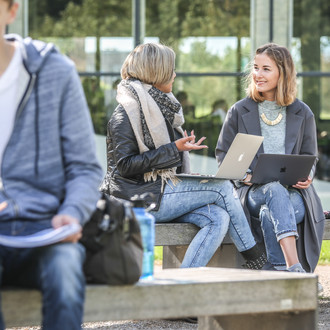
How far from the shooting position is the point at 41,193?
314cm

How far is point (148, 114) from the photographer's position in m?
5.14

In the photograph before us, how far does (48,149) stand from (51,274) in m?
0.51

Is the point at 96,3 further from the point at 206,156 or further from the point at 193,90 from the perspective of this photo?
the point at 206,156

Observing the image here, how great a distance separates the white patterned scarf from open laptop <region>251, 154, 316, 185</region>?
57 centimetres

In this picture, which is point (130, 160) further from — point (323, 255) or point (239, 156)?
point (323, 255)

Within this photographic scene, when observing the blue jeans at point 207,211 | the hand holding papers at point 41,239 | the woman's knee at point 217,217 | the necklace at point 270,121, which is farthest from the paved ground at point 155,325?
the hand holding papers at point 41,239

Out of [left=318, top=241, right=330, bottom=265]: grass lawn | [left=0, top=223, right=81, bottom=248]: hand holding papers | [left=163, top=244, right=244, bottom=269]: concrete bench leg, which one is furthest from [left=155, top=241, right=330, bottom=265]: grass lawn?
[left=0, top=223, right=81, bottom=248]: hand holding papers

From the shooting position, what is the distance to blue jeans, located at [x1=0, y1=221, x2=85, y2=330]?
2.84m

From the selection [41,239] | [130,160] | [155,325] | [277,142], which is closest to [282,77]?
[277,142]

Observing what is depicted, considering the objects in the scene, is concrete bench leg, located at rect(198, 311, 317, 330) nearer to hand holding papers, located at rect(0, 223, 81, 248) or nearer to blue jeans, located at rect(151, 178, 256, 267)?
Result: blue jeans, located at rect(151, 178, 256, 267)

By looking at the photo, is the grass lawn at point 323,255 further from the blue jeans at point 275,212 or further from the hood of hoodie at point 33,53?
the hood of hoodie at point 33,53

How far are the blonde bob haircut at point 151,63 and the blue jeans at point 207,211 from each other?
2.16 feet

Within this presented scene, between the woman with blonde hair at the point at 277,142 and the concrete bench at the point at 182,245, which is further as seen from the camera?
the woman with blonde hair at the point at 277,142

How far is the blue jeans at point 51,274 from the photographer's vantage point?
284 centimetres
